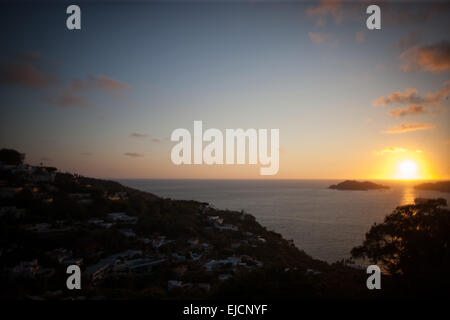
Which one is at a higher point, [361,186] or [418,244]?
[418,244]

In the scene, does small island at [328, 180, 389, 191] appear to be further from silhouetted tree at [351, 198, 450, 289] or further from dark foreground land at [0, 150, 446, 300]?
silhouetted tree at [351, 198, 450, 289]

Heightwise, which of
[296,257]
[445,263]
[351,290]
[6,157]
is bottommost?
[296,257]

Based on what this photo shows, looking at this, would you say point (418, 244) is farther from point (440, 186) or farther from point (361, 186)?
point (361, 186)

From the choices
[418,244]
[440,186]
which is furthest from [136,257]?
[440,186]

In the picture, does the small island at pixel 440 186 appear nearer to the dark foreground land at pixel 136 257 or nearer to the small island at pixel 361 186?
the small island at pixel 361 186

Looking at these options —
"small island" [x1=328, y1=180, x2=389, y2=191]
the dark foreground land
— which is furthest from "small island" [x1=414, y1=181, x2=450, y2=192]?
the dark foreground land

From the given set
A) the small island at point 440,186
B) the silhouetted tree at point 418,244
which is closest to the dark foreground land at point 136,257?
the silhouetted tree at point 418,244
